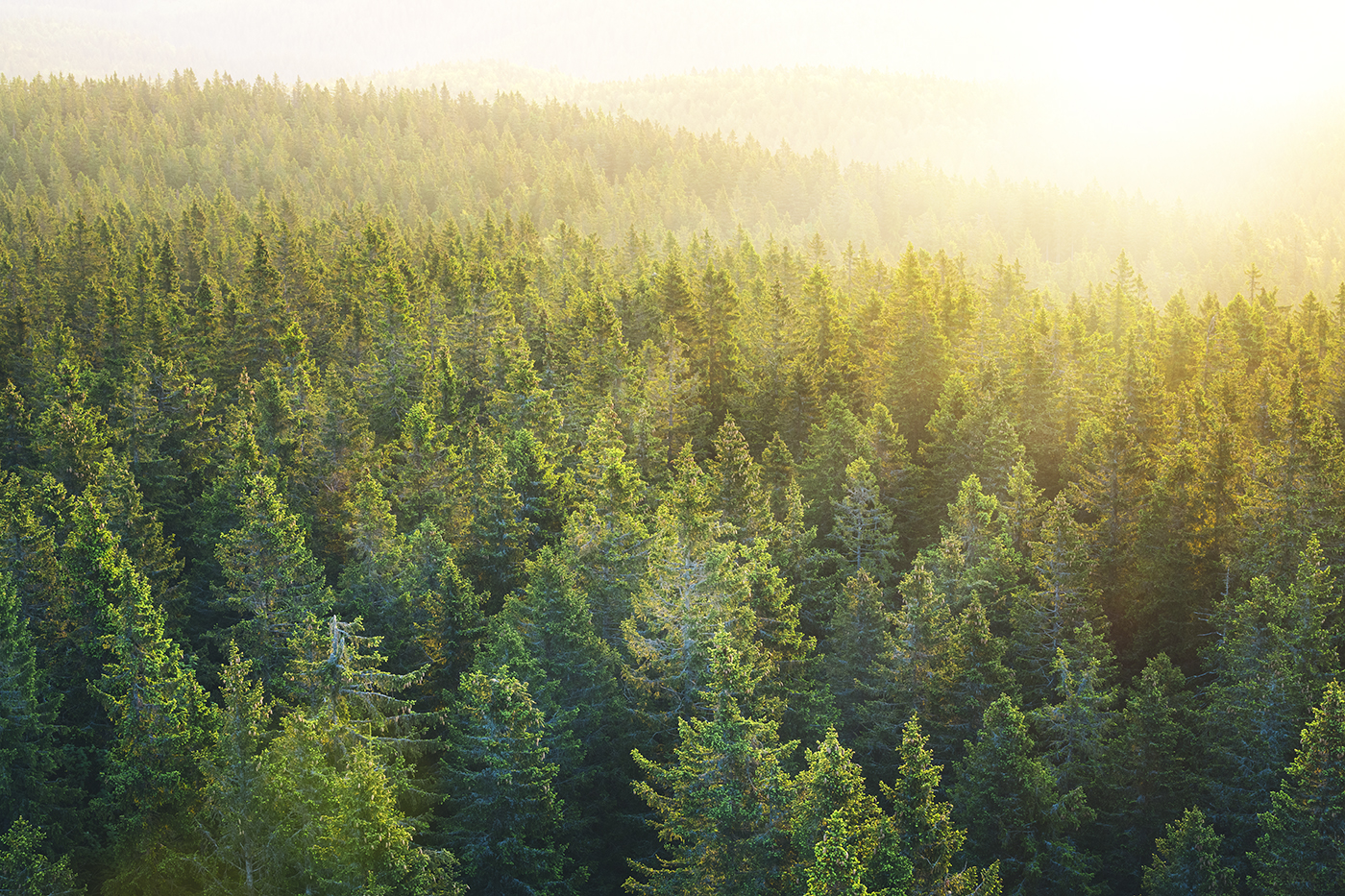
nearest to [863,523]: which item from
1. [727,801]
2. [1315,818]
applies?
[1315,818]

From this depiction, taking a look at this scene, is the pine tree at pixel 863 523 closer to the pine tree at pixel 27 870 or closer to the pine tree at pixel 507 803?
the pine tree at pixel 507 803

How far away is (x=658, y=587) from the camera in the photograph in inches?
1158

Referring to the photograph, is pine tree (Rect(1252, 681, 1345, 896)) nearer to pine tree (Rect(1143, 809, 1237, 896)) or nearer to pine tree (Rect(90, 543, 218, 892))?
pine tree (Rect(1143, 809, 1237, 896))

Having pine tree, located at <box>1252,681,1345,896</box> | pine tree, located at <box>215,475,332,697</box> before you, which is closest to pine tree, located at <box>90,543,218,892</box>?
pine tree, located at <box>215,475,332,697</box>

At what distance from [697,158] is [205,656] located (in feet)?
433

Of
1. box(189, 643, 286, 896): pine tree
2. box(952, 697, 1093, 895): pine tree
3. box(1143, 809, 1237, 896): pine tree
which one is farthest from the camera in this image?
box(952, 697, 1093, 895): pine tree

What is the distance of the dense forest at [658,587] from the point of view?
22875 millimetres

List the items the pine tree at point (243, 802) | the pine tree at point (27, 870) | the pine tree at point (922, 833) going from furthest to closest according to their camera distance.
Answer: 1. the pine tree at point (243, 802)
2. the pine tree at point (27, 870)
3. the pine tree at point (922, 833)

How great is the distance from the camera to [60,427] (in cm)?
4138

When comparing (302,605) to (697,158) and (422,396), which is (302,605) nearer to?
(422,396)

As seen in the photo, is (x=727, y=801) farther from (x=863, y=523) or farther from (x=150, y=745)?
(x=863, y=523)

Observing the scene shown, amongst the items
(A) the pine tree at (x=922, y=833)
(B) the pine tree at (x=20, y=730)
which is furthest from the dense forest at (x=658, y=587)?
(B) the pine tree at (x=20, y=730)

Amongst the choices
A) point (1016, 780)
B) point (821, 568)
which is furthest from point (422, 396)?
point (1016, 780)

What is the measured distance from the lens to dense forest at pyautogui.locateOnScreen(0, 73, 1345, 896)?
75.0ft
